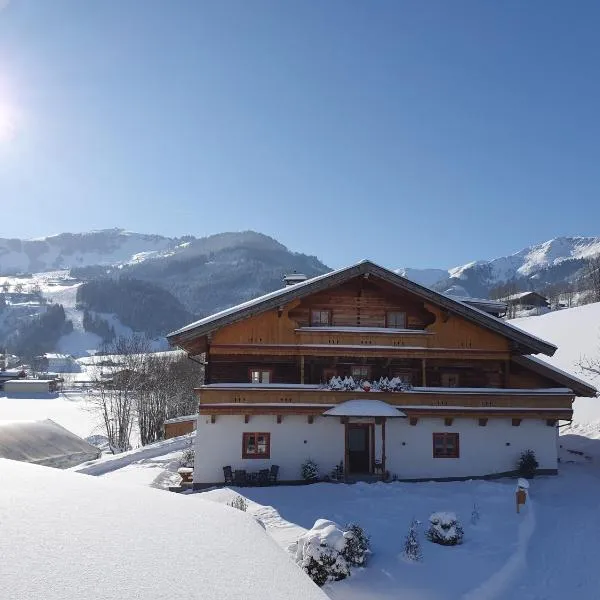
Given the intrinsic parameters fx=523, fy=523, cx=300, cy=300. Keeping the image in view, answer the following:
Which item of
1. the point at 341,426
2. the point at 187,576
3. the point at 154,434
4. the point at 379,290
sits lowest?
the point at 154,434

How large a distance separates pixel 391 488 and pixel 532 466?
6.17m

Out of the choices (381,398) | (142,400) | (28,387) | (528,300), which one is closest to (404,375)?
(381,398)

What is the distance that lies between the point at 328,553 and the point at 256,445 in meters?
9.97

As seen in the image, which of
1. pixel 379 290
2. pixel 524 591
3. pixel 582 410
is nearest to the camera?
pixel 524 591

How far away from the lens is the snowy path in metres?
11.3

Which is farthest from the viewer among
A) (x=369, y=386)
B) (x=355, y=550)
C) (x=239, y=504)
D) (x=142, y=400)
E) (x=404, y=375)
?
(x=142, y=400)

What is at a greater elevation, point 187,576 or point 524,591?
point 187,576

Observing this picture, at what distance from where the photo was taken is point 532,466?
68.0 ft

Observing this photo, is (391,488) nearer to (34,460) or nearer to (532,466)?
(532,466)

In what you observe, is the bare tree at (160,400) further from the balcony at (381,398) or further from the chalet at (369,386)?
the balcony at (381,398)

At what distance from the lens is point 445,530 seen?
43.1 ft

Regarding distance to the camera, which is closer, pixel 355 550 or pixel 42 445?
pixel 355 550

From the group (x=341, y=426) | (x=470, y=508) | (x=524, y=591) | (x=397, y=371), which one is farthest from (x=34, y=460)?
(x=524, y=591)

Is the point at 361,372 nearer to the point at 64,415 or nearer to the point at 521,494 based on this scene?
the point at 521,494
